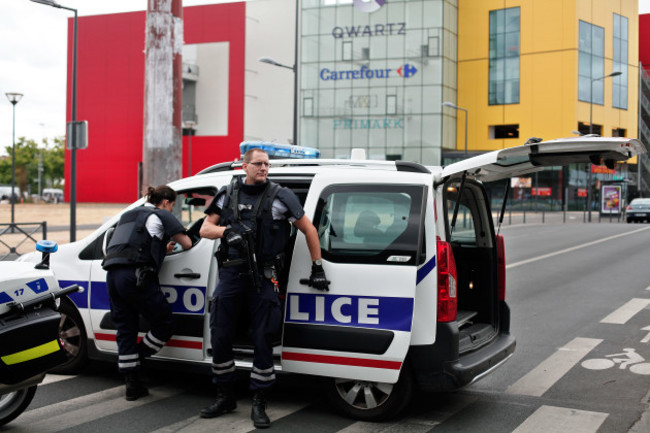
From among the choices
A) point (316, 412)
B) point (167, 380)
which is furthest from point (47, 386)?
point (316, 412)

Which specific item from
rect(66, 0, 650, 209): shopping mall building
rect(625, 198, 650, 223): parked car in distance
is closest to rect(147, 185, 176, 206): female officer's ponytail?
rect(625, 198, 650, 223): parked car in distance

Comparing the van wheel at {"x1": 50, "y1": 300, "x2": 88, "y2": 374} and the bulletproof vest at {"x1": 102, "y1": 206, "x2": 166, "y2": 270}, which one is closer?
the bulletproof vest at {"x1": 102, "y1": 206, "x2": 166, "y2": 270}

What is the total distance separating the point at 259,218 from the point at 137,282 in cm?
114

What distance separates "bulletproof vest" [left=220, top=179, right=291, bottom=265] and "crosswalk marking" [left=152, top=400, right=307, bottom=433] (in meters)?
1.12

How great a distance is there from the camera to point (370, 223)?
16.4 feet

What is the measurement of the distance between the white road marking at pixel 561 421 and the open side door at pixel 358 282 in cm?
106

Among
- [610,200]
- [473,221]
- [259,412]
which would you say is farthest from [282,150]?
[610,200]

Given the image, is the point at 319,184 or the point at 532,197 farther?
the point at 532,197

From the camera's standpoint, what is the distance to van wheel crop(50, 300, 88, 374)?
6059mm

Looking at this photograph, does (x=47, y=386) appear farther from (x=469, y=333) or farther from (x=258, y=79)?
(x=258, y=79)

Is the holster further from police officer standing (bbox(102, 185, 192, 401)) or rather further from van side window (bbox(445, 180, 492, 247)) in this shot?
van side window (bbox(445, 180, 492, 247))

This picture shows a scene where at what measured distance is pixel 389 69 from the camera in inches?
2232

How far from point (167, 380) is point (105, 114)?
6317 cm

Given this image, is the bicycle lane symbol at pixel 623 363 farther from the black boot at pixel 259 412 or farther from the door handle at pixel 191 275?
the door handle at pixel 191 275
